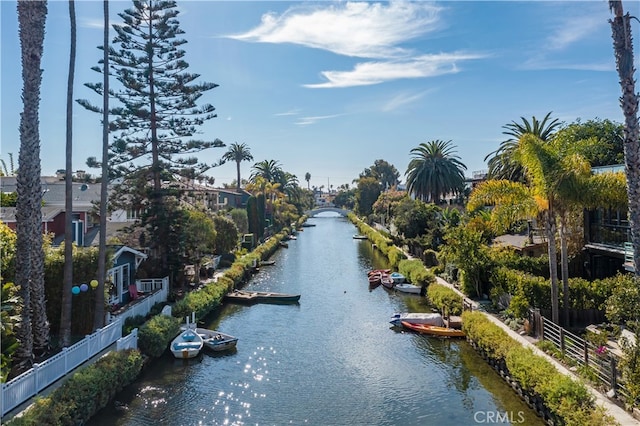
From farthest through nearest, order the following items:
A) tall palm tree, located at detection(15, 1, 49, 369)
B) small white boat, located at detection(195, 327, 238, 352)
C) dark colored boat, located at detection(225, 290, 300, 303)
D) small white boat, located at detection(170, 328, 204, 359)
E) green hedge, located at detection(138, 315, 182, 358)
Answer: dark colored boat, located at detection(225, 290, 300, 303) < small white boat, located at detection(195, 327, 238, 352) < small white boat, located at detection(170, 328, 204, 359) < green hedge, located at detection(138, 315, 182, 358) < tall palm tree, located at detection(15, 1, 49, 369)

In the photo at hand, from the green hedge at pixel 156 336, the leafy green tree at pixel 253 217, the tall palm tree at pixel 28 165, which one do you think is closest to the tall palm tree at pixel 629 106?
the green hedge at pixel 156 336

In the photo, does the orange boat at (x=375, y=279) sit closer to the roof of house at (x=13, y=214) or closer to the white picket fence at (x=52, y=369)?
the white picket fence at (x=52, y=369)

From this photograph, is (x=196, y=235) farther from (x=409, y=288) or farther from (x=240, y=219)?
(x=240, y=219)

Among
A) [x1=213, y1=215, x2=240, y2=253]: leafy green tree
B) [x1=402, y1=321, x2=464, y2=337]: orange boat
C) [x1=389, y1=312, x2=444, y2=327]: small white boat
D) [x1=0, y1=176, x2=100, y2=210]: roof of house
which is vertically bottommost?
[x1=402, y1=321, x2=464, y2=337]: orange boat

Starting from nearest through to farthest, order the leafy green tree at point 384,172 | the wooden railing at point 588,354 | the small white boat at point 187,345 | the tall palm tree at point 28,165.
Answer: the wooden railing at point 588,354, the tall palm tree at point 28,165, the small white boat at point 187,345, the leafy green tree at point 384,172

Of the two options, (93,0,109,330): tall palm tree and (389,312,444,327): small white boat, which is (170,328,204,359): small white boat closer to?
(93,0,109,330): tall palm tree

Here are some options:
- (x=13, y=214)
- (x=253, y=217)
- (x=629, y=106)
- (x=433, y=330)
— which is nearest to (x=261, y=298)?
(x=433, y=330)

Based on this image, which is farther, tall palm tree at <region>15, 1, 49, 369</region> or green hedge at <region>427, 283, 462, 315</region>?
green hedge at <region>427, 283, 462, 315</region>

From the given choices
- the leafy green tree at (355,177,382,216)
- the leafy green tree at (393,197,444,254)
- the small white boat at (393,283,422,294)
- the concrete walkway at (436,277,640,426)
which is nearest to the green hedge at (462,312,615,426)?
the concrete walkway at (436,277,640,426)
